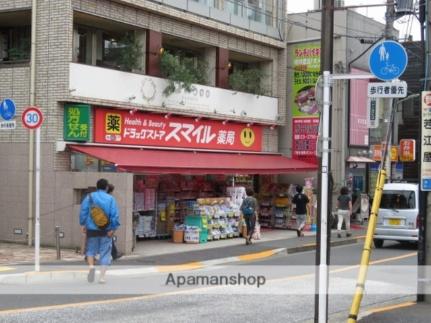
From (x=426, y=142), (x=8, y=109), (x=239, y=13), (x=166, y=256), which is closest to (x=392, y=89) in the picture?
(x=426, y=142)

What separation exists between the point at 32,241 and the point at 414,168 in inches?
1158

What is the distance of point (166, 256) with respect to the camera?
15.6m

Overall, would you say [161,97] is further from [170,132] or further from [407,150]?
[407,150]

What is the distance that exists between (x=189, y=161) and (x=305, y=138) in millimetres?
7502

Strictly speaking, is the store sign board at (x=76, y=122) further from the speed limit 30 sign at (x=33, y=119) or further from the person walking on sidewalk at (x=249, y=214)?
the person walking on sidewalk at (x=249, y=214)

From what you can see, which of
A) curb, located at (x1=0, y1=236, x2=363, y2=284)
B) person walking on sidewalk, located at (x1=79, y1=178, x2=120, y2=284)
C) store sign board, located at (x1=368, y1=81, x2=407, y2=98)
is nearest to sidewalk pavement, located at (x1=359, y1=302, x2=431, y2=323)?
store sign board, located at (x1=368, y1=81, x2=407, y2=98)

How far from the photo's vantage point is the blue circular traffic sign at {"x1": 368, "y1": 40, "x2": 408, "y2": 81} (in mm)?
→ 7184

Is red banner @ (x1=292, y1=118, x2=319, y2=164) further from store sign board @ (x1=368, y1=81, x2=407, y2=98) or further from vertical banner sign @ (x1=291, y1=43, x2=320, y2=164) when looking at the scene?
store sign board @ (x1=368, y1=81, x2=407, y2=98)

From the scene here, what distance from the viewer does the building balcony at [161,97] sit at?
56.5 ft

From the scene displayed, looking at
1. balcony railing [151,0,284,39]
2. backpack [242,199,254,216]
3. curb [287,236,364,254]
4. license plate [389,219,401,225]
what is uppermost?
balcony railing [151,0,284,39]

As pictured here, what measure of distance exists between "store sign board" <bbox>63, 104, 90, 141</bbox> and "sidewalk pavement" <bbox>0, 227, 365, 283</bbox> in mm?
3049

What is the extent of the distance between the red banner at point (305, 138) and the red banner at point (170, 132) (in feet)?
5.44

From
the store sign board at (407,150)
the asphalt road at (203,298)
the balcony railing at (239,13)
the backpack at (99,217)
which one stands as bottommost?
the asphalt road at (203,298)

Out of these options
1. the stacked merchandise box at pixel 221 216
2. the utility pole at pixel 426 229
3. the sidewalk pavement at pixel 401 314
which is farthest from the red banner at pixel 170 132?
the sidewalk pavement at pixel 401 314
